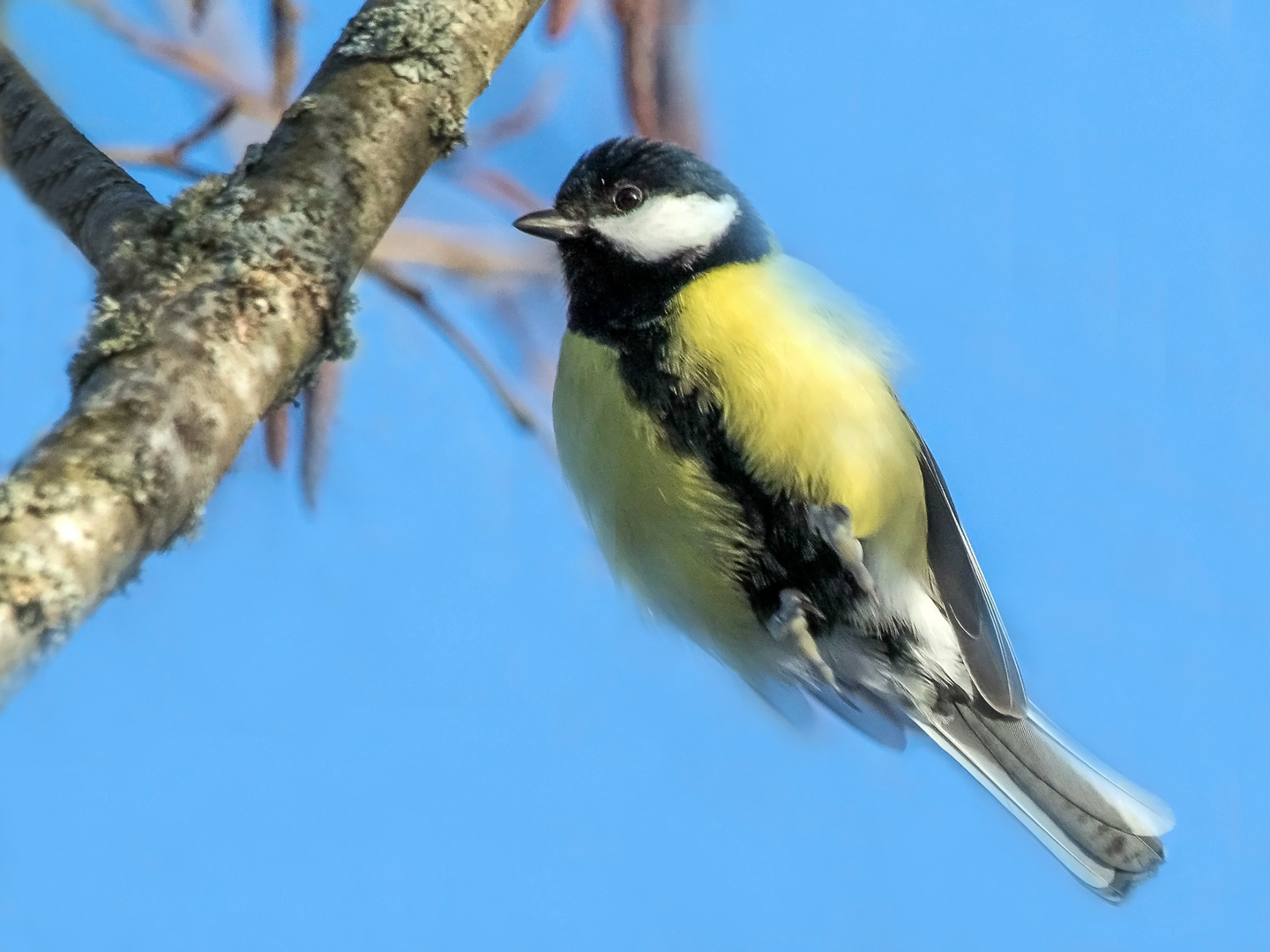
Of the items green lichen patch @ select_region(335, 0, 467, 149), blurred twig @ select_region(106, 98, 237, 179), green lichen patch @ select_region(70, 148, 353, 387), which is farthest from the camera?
blurred twig @ select_region(106, 98, 237, 179)

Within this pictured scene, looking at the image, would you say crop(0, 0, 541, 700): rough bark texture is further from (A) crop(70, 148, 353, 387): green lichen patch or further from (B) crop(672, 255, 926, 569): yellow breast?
(B) crop(672, 255, 926, 569): yellow breast

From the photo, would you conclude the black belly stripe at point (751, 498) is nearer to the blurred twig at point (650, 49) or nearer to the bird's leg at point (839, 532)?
the bird's leg at point (839, 532)

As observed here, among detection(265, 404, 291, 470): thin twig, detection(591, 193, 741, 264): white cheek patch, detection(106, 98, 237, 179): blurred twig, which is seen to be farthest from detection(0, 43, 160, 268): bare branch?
detection(591, 193, 741, 264): white cheek patch

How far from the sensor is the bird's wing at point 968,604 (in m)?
1.45

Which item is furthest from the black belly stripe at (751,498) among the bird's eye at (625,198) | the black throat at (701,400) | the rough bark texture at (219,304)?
the rough bark texture at (219,304)

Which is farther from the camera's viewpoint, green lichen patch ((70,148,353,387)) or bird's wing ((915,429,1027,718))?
bird's wing ((915,429,1027,718))

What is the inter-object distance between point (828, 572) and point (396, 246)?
0.69 metres

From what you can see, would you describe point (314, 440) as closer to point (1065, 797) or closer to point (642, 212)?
point (642, 212)

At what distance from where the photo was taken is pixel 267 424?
1222mm

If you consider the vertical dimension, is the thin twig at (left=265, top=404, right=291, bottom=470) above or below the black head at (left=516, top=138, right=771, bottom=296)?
below

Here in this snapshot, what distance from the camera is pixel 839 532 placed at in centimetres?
131

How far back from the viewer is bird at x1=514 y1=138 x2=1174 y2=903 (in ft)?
4.15

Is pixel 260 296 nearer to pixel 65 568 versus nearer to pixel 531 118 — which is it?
pixel 65 568

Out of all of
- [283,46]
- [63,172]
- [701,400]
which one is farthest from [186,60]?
[701,400]
